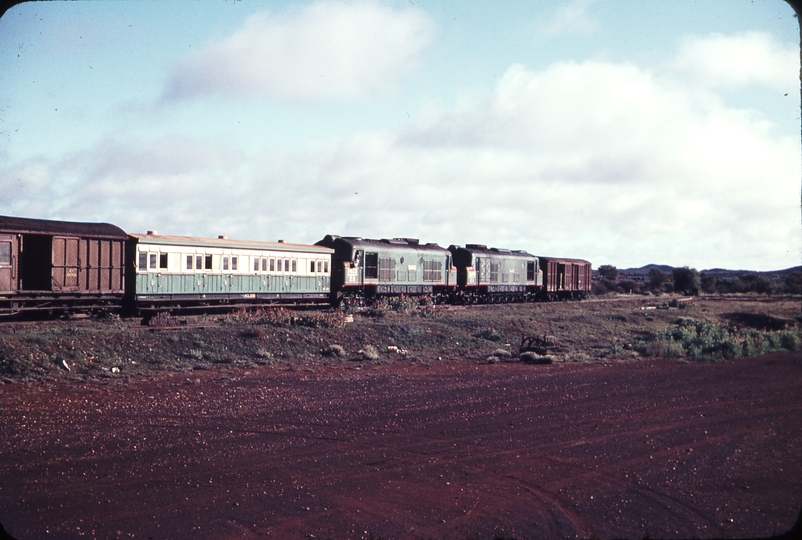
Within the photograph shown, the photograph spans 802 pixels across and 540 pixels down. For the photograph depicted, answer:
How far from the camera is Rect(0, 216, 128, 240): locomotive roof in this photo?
21.5 metres

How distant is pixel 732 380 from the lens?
54.7ft

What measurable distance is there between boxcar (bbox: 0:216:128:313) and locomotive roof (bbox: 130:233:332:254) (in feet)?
3.17

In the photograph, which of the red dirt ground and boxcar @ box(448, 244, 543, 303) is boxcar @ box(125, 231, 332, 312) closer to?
the red dirt ground

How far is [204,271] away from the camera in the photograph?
26562mm

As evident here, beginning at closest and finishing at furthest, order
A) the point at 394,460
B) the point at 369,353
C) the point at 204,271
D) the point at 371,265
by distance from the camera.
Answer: the point at 394,460 → the point at 369,353 → the point at 204,271 → the point at 371,265

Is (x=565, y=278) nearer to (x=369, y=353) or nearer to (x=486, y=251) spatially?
(x=486, y=251)

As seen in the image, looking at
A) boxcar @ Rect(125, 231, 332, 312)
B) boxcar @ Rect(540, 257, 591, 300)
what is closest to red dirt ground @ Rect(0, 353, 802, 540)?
boxcar @ Rect(125, 231, 332, 312)

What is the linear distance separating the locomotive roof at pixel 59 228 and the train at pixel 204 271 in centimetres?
4

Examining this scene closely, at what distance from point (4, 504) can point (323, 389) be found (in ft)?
25.6

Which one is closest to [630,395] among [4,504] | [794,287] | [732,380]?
[732,380]

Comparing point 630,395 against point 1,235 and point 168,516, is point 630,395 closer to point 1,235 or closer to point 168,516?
point 168,516

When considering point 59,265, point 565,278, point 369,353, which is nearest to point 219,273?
point 59,265

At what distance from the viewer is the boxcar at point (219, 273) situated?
24.7m

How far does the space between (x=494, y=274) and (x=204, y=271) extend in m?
23.0
